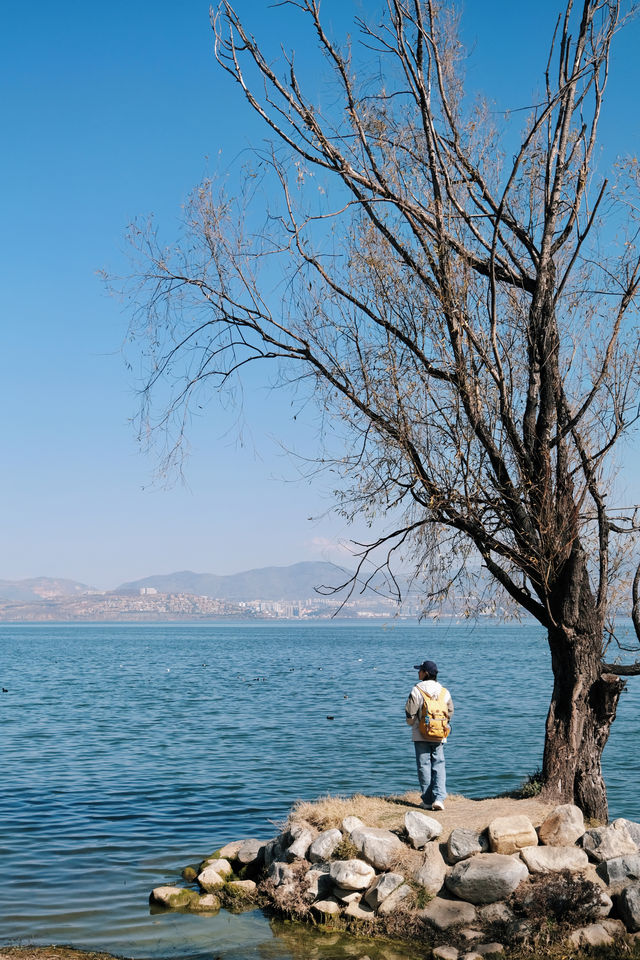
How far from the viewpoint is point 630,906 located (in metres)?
8.82

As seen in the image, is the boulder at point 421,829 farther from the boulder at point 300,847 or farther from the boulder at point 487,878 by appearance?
the boulder at point 300,847

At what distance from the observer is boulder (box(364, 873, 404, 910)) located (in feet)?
32.2

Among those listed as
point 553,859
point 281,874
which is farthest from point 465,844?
point 281,874

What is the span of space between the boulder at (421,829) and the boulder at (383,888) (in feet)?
1.65

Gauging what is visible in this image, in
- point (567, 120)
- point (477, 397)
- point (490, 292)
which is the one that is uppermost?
point (567, 120)

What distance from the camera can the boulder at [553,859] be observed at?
9.51m

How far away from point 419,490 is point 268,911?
5.31 meters

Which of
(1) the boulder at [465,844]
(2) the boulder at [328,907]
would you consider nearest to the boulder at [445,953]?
(1) the boulder at [465,844]

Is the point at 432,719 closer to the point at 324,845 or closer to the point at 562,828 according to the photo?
the point at 324,845

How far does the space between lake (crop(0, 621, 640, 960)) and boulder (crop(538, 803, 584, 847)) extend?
7.59 feet

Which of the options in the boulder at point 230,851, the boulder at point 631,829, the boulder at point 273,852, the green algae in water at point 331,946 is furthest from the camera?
the boulder at point 230,851

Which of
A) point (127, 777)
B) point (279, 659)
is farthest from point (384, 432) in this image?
point (279, 659)

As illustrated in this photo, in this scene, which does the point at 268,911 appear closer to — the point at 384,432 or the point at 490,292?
the point at 384,432

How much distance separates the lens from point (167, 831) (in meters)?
15.1
